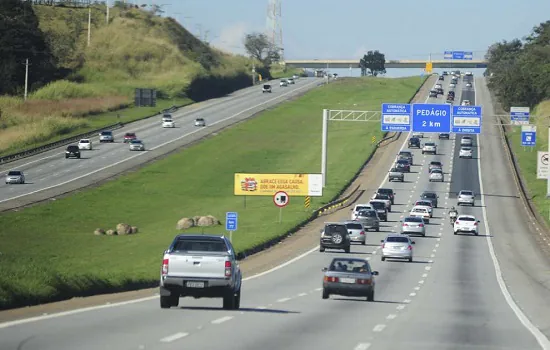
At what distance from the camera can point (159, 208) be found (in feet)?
291

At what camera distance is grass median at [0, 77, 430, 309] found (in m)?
34.6

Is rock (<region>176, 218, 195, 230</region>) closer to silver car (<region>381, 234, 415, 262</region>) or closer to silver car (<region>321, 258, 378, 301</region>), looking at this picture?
silver car (<region>381, 234, 415, 262</region>)

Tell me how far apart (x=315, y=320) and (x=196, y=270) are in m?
2.84

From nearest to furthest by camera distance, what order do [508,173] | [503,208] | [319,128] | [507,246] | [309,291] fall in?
[309,291], [507,246], [503,208], [508,173], [319,128]

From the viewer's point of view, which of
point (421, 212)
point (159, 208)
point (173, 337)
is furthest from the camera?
point (159, 208)

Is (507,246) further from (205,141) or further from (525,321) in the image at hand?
(205,141)

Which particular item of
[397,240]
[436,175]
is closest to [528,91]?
[436,175]

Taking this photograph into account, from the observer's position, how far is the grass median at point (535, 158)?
9627 cm

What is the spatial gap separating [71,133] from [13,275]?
108m

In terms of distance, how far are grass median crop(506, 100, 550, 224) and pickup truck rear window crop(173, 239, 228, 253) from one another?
196 feet

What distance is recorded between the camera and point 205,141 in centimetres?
13238

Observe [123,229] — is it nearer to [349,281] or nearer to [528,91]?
[349,281]

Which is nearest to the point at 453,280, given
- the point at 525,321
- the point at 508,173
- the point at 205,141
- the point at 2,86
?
the point at 525,321

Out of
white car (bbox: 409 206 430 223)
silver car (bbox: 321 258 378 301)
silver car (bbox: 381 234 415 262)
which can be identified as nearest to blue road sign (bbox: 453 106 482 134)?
white car (bbox: 409 206 430 223)
